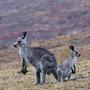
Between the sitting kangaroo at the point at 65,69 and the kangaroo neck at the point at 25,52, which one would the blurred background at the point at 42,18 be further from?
the kangaroo neck at the point at 25,52

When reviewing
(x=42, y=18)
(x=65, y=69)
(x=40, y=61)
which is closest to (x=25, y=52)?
(x=40, y=61)

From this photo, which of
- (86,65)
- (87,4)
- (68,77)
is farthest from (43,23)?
(68,77)

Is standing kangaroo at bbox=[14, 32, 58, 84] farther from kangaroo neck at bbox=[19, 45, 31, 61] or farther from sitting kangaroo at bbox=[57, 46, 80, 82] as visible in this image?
sitting kangaroo at bbox=[57, 46, 80, 82]

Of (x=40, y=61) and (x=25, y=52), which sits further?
(x=25, y=52)

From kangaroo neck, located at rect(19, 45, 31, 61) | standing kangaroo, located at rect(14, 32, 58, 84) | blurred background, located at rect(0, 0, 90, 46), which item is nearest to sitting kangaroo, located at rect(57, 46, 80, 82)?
standing kangaroo, located at rect(14, 32, 58, 84)

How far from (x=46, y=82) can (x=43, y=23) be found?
4114 cm

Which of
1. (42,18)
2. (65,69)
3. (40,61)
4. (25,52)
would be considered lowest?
(42,18)

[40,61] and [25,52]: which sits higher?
[25,52]

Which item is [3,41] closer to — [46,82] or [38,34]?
[38,34]

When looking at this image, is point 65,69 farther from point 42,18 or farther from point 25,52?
point 42,18

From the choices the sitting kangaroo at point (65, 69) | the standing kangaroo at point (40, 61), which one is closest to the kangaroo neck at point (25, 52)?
the standing kangaroo at point (40, 61)

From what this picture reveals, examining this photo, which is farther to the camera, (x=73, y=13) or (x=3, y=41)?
(x=73, y=13)

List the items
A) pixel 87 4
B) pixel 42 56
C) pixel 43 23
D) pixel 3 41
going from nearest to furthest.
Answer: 1. pixel 42 56
2. pixel 3 41
3. pixel 43 23
4. pixel 87 4

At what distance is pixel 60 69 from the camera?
57.7 ft
